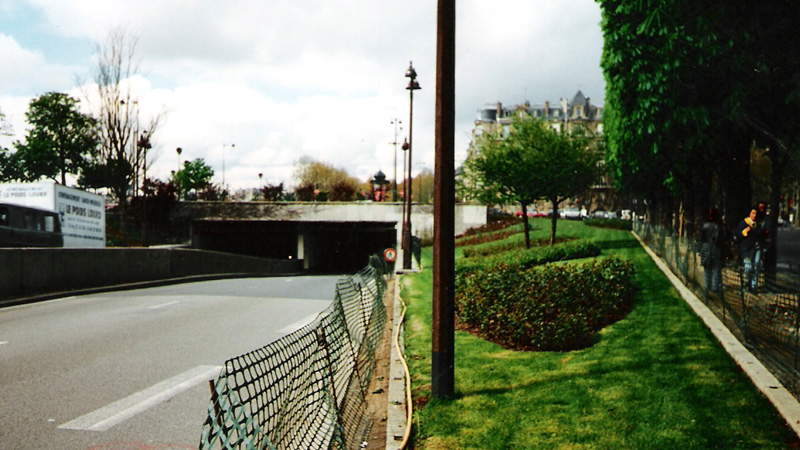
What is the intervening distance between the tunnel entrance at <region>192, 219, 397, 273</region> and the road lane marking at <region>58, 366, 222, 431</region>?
4019 cm

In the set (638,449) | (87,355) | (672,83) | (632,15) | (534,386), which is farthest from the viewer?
(632,15)

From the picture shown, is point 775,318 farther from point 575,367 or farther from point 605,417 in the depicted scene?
point 605,417

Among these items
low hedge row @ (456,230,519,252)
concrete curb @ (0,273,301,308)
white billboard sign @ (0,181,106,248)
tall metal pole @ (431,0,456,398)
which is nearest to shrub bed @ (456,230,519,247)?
low hedge row @ (456,230,519,252)

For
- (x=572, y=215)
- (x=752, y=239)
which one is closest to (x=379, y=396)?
(x=752, y=239)

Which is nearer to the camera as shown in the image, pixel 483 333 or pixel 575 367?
pixel 575 367

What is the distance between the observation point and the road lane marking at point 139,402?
6.06m

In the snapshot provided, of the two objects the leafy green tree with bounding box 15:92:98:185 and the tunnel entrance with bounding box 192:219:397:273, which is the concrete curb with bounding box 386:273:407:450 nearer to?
the tunnel entrance with bounding box 192:219:397:273

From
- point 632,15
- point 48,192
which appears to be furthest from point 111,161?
point 632,15

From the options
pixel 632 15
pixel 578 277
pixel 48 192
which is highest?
pixel 632 15

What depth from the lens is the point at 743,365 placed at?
7758 millimetres

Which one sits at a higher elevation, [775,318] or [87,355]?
[775,318]

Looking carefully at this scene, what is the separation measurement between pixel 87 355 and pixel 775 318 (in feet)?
27.7

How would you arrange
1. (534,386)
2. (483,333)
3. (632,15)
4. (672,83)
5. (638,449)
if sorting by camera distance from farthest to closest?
(632,15)
(672,83)
(483,333)
(534,386)
(638,449)

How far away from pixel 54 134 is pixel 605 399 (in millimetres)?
86159
